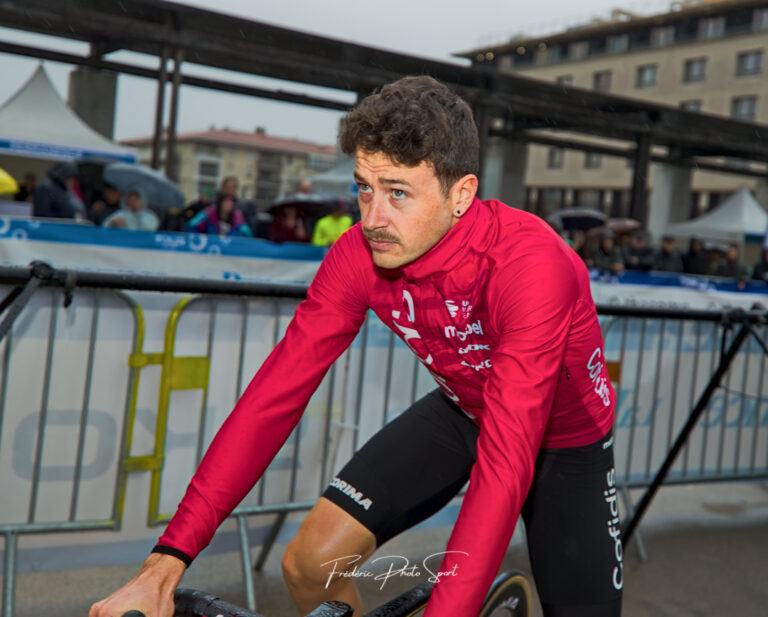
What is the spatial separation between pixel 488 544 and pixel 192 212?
959 centimetres

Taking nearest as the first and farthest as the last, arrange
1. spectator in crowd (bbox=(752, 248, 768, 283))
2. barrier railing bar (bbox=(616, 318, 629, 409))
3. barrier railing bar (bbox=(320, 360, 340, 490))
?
1. barrier railing bar (bbox=(320, 360, 340, 490))
2. barrier railing bar (bbox=(616, 318, 629, 409))
3. spectator in crowd (bbox=(752, 248, 768, 283))

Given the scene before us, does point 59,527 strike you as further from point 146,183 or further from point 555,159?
point 555,159

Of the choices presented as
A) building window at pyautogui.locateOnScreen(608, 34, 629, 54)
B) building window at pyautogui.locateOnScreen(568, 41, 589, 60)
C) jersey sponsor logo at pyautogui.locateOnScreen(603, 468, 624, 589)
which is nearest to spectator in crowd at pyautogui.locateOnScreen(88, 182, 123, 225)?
jersey sponsor logo at pyautogui.locateOnScreen(603, 468, 624, 589)

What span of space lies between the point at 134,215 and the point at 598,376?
836 cm

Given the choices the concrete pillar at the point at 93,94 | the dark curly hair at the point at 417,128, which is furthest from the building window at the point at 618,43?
the dark curly hair at the point at 417,128

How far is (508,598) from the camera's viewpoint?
2631 mm

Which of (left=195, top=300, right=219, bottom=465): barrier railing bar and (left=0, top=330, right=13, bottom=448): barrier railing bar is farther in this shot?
(left=195, top=300, right=219, bottom=465): barrier railing bar

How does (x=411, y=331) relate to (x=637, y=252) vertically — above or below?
below

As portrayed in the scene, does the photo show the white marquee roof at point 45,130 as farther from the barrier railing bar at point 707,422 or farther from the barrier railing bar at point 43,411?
the barrier railing bar at point 707,422

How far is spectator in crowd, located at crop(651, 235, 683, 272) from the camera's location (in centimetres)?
1571

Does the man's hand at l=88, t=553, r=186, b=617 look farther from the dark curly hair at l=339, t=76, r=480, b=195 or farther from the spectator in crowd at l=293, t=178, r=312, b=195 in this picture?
the spectator in crowd at l=293, t=178, r=312, b=195

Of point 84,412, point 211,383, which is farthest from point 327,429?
point 84,412

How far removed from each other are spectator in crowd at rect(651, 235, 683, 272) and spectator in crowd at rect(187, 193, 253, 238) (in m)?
8.51

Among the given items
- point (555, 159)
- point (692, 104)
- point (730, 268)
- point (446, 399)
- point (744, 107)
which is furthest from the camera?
point (555, 159)
